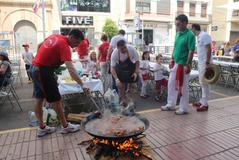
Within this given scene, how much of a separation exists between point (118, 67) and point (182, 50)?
129cm

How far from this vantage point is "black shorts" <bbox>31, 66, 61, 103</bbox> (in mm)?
3559

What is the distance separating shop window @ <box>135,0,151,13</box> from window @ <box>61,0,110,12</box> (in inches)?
147

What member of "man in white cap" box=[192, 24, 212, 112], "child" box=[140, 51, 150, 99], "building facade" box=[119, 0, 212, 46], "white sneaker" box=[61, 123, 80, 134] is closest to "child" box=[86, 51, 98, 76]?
"child" box=[140, 51, 150, 99]

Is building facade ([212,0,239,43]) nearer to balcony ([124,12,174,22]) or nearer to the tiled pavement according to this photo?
balcony ([124,12,174,22])

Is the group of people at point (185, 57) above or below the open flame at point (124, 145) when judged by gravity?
above

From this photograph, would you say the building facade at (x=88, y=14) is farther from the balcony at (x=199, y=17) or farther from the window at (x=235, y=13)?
the window at (x=235, y=13)

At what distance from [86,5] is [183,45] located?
77.7 ft

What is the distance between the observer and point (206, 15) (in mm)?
33625

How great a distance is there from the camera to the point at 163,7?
3022cm

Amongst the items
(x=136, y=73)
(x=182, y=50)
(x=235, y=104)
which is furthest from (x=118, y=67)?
(x=235, y=104)

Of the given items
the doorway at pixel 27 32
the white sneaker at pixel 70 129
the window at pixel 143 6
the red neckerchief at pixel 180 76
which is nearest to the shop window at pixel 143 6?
the window at pixel 143 6

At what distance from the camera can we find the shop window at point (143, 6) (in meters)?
28.9

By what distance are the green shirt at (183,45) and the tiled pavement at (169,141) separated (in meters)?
1.13

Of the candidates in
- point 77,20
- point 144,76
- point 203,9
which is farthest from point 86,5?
point 144,76
